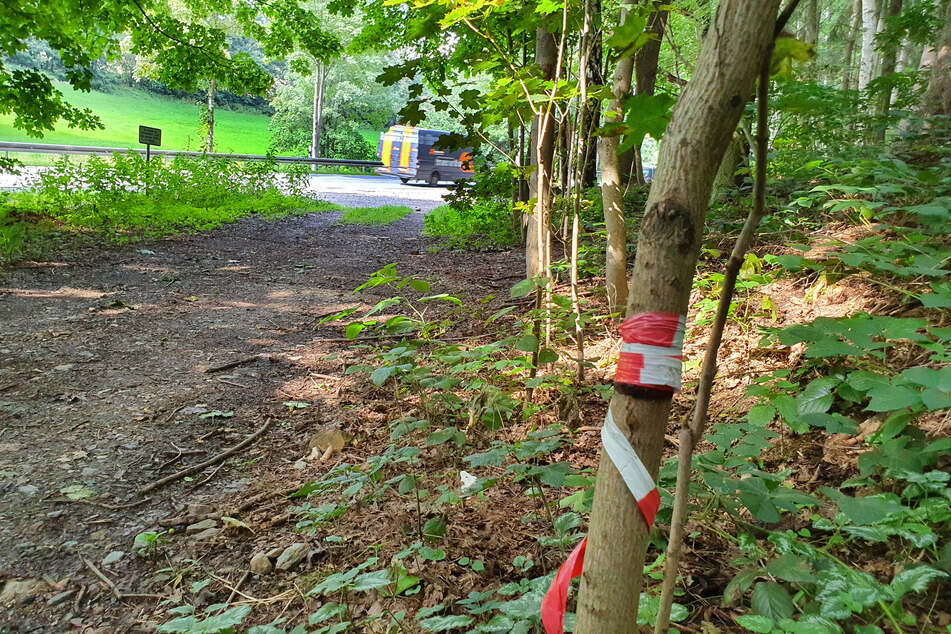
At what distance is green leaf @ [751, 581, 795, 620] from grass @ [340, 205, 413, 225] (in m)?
12.2

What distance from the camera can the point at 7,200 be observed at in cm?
891

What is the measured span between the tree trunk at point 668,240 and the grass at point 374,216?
40.6 feet

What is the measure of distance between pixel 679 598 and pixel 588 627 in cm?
75

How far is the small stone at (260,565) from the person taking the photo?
2113 mm

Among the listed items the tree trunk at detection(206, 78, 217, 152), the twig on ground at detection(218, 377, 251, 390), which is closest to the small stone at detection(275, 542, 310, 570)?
the twig on ground at detection(218, 377, 251, 390)

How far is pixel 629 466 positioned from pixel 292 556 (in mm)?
1615

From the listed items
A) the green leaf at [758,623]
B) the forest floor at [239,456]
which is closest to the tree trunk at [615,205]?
the forest floor at [239,456]

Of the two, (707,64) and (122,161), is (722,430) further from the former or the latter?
(122,161)

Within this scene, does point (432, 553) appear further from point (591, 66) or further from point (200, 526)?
point (591, 66)

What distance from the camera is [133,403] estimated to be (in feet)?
11.7

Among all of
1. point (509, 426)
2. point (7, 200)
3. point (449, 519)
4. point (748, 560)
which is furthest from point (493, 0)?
point (7, 200)

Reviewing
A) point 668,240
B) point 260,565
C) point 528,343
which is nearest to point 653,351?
point 668,240

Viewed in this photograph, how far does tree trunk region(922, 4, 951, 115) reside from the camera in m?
5.56

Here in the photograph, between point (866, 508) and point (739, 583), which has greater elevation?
point (866, 508)
